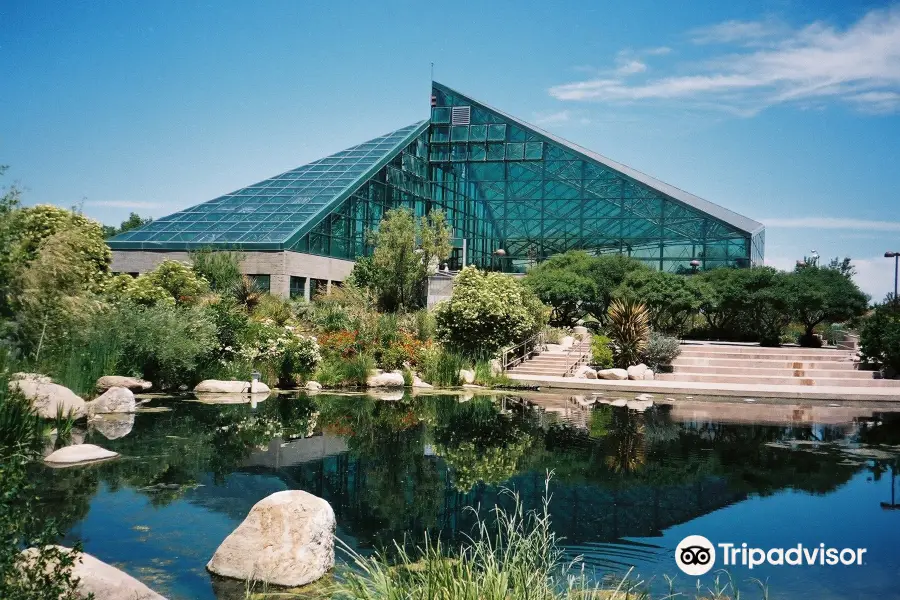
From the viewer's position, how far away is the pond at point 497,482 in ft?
22.7

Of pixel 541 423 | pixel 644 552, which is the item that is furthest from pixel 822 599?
pixel 541 423

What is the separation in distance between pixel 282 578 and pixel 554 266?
92.8 ft

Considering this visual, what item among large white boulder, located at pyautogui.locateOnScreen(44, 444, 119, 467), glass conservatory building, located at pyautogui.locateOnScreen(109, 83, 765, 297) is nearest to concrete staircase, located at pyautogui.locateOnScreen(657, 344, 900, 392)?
glass conservatory building, located at pyautogui.locateOnScreen(109, 83, 765, 297)

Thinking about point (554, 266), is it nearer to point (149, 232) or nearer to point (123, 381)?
point (149, 232)

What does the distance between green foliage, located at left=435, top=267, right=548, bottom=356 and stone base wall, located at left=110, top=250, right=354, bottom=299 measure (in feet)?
31.1

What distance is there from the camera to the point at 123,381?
16359mm

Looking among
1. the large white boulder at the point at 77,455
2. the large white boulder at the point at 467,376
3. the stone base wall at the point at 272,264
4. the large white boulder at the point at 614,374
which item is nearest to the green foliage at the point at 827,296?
the large white boulder at the point at 614,374

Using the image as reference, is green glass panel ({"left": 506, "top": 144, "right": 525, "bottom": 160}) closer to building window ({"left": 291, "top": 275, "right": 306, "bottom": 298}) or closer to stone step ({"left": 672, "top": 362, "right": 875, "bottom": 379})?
building window ({"left": 291, "top": 275, "right": 306, "bottom": 298})

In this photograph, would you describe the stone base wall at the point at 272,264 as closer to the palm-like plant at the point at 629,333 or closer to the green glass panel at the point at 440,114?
the palm-like plant at the point at 629,333

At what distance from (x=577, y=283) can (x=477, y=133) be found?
733 inches

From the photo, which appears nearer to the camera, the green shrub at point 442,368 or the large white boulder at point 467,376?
the green shrub at point 442,368

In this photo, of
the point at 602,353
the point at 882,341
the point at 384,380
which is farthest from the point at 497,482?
the point at 882,341

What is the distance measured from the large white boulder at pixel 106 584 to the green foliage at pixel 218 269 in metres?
22.3

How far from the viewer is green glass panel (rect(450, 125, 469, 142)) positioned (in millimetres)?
45469
